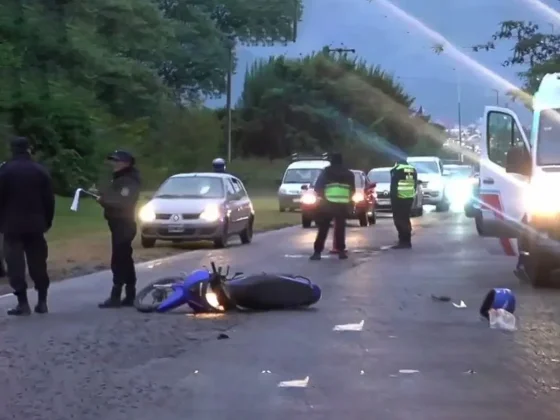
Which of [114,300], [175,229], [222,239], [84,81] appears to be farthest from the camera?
[84,81]

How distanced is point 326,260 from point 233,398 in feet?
42.4

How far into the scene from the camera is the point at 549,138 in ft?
54.5

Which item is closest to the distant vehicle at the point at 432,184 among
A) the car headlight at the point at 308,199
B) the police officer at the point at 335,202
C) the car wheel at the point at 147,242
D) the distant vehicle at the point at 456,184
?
the distant vehicle at the point at 456,184

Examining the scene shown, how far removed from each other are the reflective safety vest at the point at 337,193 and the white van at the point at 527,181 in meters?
4.23

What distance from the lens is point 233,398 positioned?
873 cm

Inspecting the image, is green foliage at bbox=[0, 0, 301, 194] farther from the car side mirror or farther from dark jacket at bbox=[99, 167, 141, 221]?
the car side mirror

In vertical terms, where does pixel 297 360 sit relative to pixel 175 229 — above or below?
above

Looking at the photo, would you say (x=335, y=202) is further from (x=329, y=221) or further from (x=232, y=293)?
(x=232, y=293)

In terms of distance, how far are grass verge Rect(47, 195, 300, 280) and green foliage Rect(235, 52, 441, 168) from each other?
129 feet

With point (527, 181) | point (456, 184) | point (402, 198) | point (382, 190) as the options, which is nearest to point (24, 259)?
point (527, 181)

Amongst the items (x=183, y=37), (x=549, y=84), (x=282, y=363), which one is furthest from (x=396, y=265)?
(x=183, y=37)

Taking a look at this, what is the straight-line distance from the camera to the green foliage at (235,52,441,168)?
80438mm

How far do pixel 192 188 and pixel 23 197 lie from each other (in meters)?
12.5

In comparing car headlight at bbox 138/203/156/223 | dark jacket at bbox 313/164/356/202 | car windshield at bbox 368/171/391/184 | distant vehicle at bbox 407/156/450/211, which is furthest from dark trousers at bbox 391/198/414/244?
Result: distant vehicle at bbox 407/156/450/211
